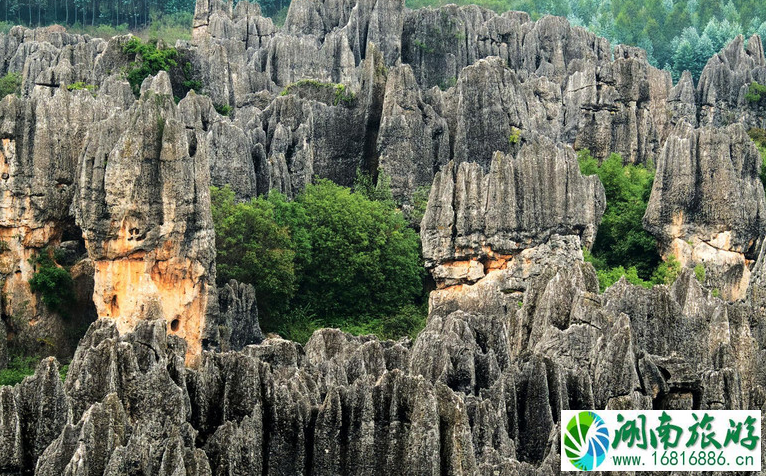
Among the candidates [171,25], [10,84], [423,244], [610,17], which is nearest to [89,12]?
[171,25]

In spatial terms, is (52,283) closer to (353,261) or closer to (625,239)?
(353,261)

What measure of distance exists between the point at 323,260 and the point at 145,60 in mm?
14265

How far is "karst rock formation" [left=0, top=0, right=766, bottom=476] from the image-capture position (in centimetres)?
2764

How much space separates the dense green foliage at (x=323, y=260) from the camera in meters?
52.1

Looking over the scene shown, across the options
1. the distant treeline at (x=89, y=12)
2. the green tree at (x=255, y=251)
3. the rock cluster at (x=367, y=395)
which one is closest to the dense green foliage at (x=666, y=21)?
the distant treeline at (x=89, y=12)

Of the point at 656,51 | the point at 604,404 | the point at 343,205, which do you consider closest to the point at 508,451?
the point at 604,404

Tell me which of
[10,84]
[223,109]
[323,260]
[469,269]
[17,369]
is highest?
[10,84]

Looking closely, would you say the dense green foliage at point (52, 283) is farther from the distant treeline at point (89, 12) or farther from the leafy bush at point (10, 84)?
the distant treeline at point (89, 12)

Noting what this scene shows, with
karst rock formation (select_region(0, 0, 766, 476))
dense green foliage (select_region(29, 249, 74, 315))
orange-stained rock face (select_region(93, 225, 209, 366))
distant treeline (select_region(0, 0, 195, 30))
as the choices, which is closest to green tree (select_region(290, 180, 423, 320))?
karst rock formation (select_region(0, 0, 766, 476))

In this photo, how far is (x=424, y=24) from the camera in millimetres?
85562

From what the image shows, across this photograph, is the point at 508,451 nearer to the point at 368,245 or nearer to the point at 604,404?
the point at 604,404

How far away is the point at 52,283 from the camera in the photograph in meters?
47.8

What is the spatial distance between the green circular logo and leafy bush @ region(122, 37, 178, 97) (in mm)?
39103

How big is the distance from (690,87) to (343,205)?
34.0m
